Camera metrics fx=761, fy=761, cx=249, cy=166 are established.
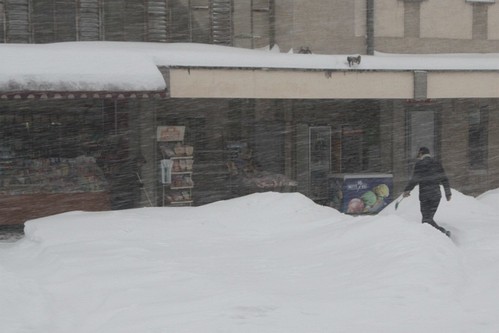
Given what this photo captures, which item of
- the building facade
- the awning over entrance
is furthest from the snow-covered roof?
the building facade

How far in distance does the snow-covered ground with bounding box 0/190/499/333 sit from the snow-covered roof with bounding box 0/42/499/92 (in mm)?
2380

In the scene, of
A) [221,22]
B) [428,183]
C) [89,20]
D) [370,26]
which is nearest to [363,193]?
[428,183]

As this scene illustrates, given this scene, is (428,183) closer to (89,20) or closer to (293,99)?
(293,99)

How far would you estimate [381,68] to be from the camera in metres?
16.8

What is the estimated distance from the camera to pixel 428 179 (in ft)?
43.3

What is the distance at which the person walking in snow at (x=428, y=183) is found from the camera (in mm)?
13180

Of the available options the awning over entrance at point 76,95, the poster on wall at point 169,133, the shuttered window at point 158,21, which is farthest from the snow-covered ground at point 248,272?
the shuttered window at point 158,21

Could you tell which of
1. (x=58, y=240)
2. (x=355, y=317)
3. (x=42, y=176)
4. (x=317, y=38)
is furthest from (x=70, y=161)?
(x=355, y=317)

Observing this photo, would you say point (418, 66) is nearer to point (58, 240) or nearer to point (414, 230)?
point (414, 230)

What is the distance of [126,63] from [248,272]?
6283mm

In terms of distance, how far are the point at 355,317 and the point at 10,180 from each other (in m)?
9.57

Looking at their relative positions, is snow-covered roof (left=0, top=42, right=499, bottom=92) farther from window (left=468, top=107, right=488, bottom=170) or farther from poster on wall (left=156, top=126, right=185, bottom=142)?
window (left=468, top=107, right=488, bottom=170)

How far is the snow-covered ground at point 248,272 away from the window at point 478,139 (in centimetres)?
734

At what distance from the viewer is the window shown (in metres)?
21.2
